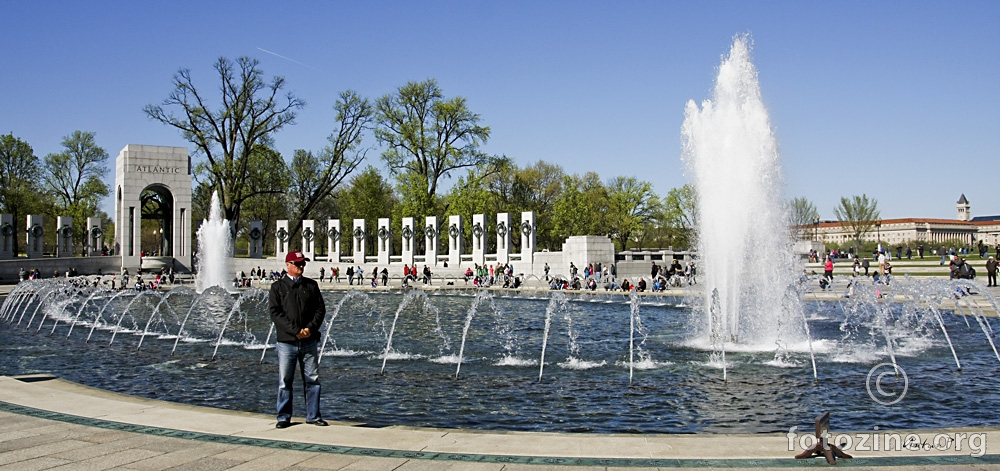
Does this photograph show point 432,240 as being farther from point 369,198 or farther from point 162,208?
point 162,208

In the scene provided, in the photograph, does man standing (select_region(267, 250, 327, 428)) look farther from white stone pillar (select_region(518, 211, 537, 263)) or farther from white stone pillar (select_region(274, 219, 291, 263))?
white stone pillar (select_region(274, 219, 291, 263))

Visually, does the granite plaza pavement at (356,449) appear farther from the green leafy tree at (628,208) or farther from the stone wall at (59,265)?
the green leafy tree at (628,208)

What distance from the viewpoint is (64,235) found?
55656 mm

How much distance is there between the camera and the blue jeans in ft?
25.7

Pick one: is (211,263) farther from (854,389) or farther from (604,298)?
(854,389)

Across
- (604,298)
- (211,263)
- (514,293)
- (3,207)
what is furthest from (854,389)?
(3,207)

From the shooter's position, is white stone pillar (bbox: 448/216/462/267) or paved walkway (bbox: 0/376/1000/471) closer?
paved walkway (bbox: 0/376/1000/471)

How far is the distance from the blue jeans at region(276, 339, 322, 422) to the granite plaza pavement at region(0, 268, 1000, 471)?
8.5 inches

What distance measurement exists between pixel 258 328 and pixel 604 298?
1657 centimetres

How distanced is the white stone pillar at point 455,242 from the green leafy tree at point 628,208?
1268 inches

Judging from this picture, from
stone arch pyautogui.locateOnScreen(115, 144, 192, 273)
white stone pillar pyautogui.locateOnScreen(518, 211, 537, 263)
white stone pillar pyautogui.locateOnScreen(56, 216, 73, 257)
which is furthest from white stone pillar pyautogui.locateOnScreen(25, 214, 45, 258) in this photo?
white stone pillar pyautogui.locateOnScreen(518, 211, 537, 263)

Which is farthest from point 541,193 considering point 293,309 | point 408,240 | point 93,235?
point 293,309

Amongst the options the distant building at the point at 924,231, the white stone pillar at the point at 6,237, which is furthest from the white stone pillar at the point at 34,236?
the distant building at the point at 924,231

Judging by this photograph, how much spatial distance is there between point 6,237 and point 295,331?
2175 inches
